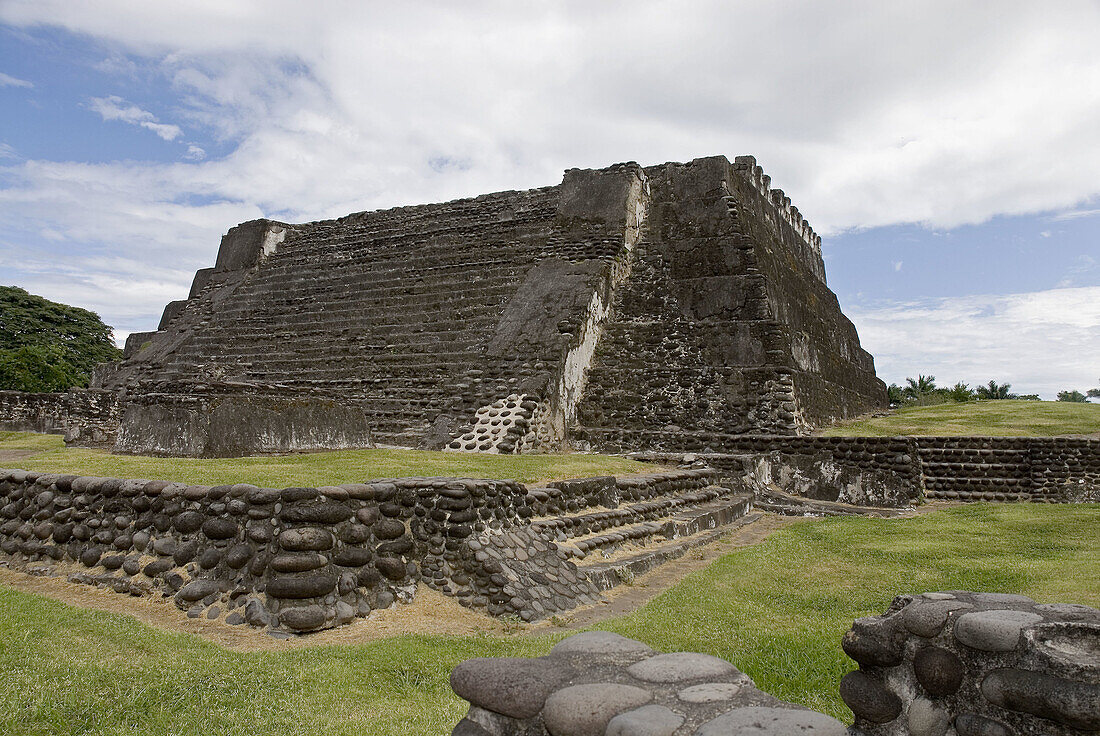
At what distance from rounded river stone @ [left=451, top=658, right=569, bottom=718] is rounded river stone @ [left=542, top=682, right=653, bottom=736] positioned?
0.06 meters

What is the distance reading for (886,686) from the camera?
2.01m

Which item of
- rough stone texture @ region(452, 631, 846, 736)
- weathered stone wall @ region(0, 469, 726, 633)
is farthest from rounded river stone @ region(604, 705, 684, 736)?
weathered stone wall @ region(0, 469, 726, 633)

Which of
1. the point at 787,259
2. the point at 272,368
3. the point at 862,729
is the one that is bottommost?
the point at 862,729

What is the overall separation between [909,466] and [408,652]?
8.60 metres

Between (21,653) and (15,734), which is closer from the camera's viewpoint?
(15,734)

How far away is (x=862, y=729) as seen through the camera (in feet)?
6.62

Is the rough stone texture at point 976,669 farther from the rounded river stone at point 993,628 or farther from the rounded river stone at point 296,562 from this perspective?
the rounded river stone at point 296,562

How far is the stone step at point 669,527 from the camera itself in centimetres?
621

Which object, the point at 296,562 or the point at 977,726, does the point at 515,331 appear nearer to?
the point at 296,562

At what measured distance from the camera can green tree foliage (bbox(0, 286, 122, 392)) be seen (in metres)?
28.5

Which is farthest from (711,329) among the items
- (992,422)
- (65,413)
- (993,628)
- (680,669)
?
(65,413)

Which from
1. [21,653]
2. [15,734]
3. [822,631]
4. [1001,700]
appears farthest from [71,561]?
[1001,700]

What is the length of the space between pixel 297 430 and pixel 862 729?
26.9 ft

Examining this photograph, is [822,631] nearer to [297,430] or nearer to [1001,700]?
[1001,700]
